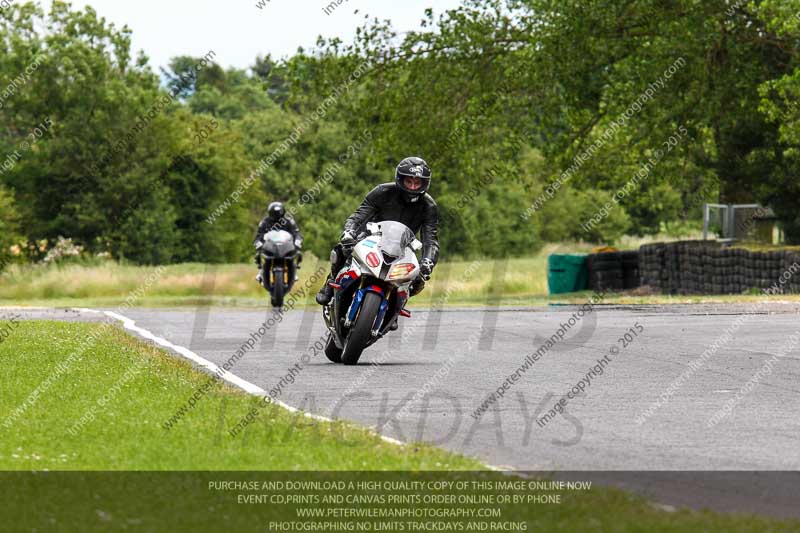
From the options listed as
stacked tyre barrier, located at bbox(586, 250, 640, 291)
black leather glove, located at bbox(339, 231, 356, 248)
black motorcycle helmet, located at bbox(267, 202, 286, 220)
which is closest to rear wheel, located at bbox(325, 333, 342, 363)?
black leather glove, located at bbox(339, 231, 356, 248)

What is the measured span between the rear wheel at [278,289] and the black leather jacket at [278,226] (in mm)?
1061

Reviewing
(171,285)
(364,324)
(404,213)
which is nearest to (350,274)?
(364,324)

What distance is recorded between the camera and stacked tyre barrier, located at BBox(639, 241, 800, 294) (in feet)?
95.1

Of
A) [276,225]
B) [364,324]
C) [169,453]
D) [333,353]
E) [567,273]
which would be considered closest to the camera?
[169,453]

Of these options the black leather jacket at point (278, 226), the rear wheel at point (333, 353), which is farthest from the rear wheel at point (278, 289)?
the rear wheel at point (333, 353)

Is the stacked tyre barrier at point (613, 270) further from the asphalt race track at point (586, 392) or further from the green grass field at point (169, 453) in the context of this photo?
the green grass field at point (169, 453)

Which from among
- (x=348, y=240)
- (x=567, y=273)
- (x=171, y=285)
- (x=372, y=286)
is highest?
(x=348, y=240)

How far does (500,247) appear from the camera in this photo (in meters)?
77.8

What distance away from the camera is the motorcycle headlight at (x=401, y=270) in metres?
13.9

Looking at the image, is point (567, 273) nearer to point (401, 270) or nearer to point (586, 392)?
point (401, 270)

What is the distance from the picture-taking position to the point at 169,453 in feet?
25.5

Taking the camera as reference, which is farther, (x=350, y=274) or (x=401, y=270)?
(x=350, y=274)

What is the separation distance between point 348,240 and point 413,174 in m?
0.91

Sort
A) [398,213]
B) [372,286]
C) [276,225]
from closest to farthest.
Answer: [372,286] < [398,213] < [276,225]
